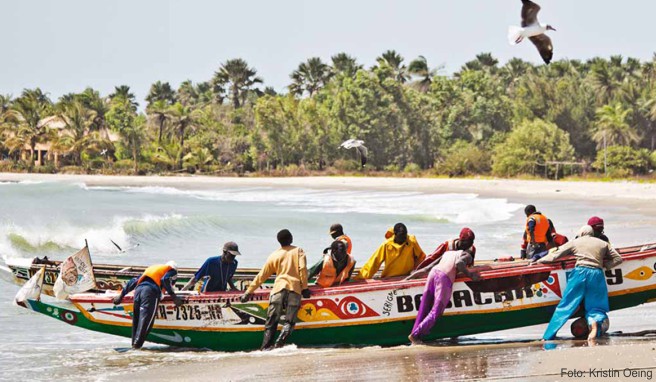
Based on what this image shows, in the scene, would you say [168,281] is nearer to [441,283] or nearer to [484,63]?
[441,283]

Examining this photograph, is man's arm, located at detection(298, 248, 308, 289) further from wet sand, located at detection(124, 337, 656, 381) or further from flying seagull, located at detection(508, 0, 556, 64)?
flying seagull, located at detection(508, 0, 556, 64)

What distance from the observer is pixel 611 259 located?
9820 mm

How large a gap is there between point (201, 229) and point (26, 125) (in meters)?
55.1

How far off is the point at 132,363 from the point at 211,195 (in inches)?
1794

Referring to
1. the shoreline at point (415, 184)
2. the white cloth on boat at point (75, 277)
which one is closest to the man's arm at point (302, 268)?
the white cloth on boat at point (75, 277)

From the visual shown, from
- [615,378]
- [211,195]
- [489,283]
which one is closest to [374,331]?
[489,283]

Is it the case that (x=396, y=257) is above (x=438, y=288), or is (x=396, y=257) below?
above

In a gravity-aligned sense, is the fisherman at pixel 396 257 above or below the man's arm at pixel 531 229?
below

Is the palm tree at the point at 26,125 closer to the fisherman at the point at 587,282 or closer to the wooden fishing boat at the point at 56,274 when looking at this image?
the wooden fishing boat at the point at 56,274

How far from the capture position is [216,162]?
76.5 metres

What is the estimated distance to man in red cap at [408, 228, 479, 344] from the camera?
9906 mm

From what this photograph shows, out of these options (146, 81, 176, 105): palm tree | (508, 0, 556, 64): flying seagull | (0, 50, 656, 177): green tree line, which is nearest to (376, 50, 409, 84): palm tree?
(0, 50, 656, 177): green tree line

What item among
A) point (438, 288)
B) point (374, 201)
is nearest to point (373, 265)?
point (438, 288)

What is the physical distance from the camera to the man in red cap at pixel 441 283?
9.91 m
